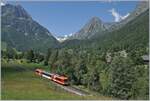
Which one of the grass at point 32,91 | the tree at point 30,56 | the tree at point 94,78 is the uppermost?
the tree at point 30,56

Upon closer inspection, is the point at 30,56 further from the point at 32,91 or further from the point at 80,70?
the point at 32,91

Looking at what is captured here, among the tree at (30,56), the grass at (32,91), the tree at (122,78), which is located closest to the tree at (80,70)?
the grass at (32,91)

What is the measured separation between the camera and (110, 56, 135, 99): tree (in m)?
52.0

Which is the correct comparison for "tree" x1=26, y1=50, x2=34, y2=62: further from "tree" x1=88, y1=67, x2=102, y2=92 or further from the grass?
"tree" x1=88, y1=67, x2=102, y2=92

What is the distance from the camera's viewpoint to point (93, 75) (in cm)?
6756

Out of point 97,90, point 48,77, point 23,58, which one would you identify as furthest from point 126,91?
point 23,58

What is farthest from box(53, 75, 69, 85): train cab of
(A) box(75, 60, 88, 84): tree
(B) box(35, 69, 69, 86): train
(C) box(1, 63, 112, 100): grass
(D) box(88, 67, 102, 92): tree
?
(D) box(88, 67, 102, 92): tree

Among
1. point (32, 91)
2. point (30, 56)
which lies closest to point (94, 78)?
point (32, 91)

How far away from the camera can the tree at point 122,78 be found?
2046 inches

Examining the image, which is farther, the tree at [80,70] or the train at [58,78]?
the train at [58,78]

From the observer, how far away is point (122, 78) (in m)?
53.3

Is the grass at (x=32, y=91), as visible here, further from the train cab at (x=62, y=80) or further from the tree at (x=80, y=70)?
the tree at (x=80, y=70)

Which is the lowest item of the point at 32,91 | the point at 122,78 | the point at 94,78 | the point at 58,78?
the point at 32,91

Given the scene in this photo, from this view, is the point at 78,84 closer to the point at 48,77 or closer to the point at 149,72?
the point at 48,77
